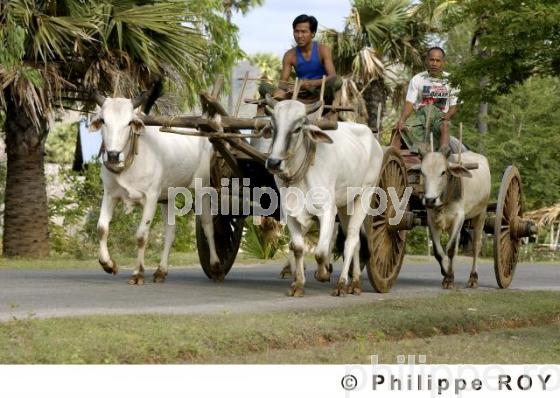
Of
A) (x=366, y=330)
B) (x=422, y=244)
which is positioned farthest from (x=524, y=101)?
(x=366, y=330)

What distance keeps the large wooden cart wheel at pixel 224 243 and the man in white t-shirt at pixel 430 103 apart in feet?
7.82

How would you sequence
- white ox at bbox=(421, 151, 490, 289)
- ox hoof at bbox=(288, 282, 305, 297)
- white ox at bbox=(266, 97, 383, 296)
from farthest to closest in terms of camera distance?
white ox at bbox=(421, 151, 490, 289) < ox hoof at bbox=(288, 282, 305, 297) < white ox at bbox=(266, 97, 383, 296)

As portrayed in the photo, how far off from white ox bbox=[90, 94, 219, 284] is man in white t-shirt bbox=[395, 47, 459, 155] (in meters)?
2.61

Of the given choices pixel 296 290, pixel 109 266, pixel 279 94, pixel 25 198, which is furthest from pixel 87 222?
pixel 296 290

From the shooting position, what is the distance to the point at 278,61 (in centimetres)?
6372

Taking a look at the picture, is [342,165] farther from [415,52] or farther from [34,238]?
[415,52]

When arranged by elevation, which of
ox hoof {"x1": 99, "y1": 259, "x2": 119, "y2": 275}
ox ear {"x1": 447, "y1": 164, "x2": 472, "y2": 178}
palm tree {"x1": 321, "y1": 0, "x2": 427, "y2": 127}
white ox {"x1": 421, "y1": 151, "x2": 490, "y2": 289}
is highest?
palm tree {"x1": 321, "y1": 0, "x2": 427, "y2": 127}

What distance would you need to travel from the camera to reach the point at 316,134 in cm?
1335

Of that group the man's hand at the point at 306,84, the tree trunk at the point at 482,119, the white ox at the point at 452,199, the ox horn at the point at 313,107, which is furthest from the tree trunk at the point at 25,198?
the tree trunk at the point at 482,119

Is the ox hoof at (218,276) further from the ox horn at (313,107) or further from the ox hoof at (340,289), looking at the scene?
the ox horn at (313,107)

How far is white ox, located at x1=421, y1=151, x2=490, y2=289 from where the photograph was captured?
15.4 metres

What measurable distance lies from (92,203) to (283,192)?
1278 cm

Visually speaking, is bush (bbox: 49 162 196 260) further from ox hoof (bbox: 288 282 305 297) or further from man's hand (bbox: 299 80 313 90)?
ox hoof (bbox: 288 282 305 297)

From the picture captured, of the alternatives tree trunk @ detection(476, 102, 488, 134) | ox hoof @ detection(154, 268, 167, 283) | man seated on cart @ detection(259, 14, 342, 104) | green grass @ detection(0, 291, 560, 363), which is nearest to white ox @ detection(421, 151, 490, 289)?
man seated on cart @ detection(259, 14, 342, 104)
